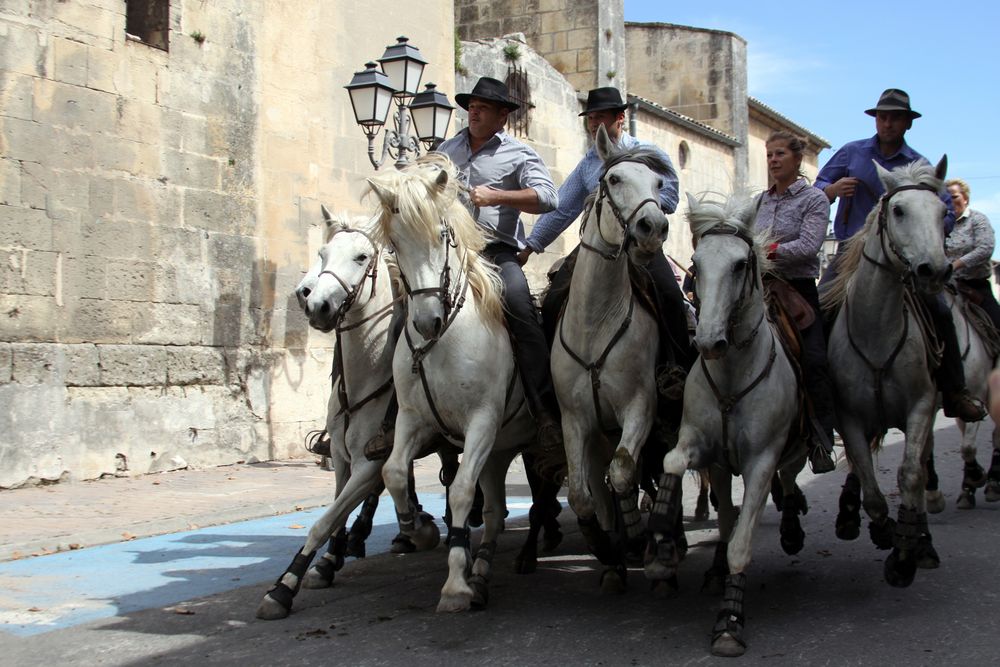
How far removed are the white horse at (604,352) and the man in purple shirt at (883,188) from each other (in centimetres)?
180

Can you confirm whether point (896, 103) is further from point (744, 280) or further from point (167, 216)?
point (167, 216)

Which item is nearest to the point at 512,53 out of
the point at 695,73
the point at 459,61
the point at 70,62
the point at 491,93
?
the point at 459,61

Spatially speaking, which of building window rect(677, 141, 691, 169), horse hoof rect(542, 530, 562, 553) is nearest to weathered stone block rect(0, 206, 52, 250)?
horse hoof rect(542, 530, 562, 553)

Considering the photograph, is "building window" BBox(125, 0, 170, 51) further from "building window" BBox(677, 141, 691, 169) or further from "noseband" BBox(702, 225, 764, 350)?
"building window" BBox(677, 141, 691, 169)

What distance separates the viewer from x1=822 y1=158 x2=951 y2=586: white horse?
5227 millimetres

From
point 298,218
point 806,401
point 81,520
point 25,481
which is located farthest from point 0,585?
point 298,218

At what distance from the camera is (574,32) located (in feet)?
72.2

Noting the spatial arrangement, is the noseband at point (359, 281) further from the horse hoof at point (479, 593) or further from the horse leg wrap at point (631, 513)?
the horse leg wrap at point (631, 513)

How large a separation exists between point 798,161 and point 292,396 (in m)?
8.40

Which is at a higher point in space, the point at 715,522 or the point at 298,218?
the point at 298,218

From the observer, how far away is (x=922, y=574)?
5.71 metres

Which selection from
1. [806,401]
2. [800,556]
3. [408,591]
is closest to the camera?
[806,401]

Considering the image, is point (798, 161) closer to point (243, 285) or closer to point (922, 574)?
point (922, 574)

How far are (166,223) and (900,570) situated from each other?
343 inches
